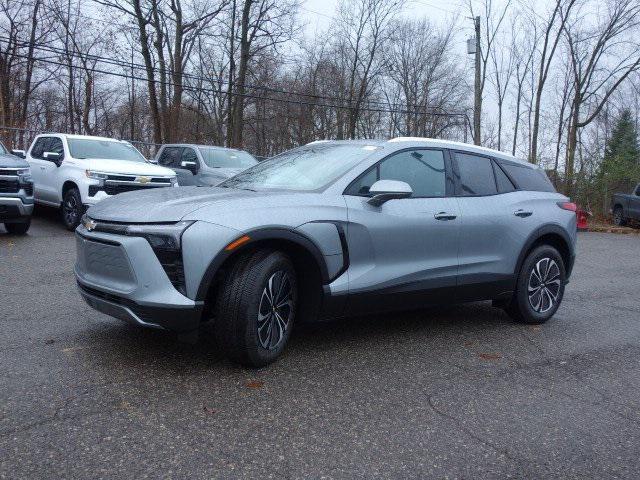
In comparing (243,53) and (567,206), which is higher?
(243,53)

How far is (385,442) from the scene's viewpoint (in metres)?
3.12

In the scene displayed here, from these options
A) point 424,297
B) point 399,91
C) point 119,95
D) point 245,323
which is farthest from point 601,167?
point 119,95

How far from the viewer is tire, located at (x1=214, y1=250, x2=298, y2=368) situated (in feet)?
12.3

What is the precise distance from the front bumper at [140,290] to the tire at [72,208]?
754 centimetres

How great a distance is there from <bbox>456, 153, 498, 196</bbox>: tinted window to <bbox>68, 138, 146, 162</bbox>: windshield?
26.9 ft

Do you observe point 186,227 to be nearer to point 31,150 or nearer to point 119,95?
point 31,150

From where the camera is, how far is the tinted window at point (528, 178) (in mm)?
5781

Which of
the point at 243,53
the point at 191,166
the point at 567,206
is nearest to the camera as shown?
the point at 567,206

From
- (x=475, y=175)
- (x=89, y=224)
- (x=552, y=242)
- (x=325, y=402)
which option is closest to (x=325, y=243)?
(x=325, y=402)

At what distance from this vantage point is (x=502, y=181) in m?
5.64

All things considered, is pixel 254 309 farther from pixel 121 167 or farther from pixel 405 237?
pixel 121 167

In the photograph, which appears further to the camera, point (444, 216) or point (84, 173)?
point (84, 173)

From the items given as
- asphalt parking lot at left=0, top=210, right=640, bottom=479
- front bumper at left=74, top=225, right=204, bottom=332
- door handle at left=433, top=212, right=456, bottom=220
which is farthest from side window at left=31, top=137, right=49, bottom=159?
door handle at left=433, top=212, right=456, bottom=220

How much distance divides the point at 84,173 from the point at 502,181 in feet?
25.8
